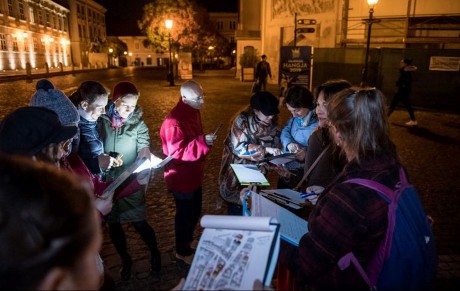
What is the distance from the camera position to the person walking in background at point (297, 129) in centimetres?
367

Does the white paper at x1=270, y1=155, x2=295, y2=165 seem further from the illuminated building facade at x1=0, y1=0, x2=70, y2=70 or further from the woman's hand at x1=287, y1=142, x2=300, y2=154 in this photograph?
the illuminated building facade at x1=0, y1=0, x2=70, y2=70

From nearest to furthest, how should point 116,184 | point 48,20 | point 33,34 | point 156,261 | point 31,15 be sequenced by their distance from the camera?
1. point 116,184
2. point 156,261
3. point 31,15
4. point 33,34
5. point 48,20

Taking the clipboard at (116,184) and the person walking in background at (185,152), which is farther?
the person walking in background at (185,152)

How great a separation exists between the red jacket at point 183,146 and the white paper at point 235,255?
2031 mm

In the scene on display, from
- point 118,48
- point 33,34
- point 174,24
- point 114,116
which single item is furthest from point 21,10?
point 114,116

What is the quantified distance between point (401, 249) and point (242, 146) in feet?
6.39

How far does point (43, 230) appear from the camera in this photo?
0.90 meters

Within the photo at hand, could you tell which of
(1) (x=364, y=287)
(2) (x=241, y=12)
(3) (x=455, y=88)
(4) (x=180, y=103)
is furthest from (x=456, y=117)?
(2) (x=241, y=12)

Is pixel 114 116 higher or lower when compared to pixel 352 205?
higher

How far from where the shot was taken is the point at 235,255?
4.40 feet

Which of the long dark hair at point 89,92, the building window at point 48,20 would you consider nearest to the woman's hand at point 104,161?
the long dark hair at point 89,92

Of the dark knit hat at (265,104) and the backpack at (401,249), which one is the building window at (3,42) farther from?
the backpack at (401,249)

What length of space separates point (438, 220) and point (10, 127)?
4969mm

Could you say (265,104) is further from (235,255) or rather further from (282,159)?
(235,255)
